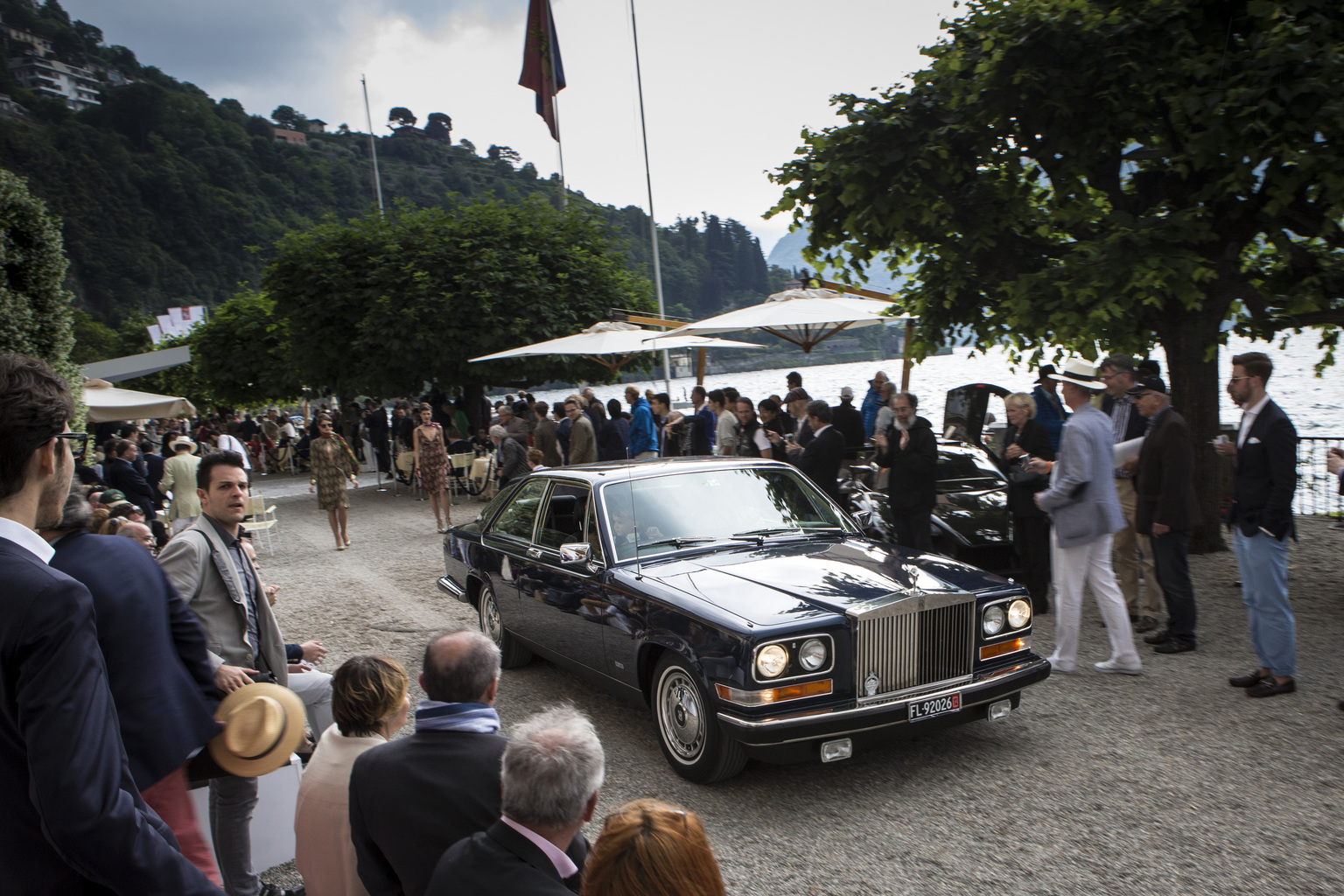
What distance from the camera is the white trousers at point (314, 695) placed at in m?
4.39

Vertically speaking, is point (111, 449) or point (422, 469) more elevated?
point (111, 449)

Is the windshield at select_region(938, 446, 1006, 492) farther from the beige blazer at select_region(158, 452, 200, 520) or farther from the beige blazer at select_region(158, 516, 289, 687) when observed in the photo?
the beige blazer at select_region(158, 452, 200, 520)

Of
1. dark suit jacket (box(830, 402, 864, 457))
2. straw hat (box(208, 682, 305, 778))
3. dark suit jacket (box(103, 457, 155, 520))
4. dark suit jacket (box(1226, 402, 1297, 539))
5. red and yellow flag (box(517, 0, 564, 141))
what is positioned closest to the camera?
straw hat (box(208, 682, 305, 778))

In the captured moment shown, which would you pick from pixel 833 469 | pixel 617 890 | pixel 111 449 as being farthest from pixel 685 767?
pixel 111 449

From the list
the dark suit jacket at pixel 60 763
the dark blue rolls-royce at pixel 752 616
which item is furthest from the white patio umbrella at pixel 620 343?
the dark suit jacket at pixel 60 763

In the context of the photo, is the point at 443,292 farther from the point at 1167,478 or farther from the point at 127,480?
the point at 1167,478

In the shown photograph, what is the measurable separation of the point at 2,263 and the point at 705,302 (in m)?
67.9

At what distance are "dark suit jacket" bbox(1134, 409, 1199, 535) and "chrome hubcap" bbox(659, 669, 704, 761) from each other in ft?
12.2

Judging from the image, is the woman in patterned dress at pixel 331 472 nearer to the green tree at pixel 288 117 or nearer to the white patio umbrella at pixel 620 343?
the white patio umbrella at pixel 620 343

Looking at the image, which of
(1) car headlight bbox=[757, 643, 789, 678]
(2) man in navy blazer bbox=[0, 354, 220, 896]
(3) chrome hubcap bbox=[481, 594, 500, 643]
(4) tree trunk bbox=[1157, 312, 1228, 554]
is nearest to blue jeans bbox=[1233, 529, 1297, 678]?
(1) car headlight bbox=[757, 643, 789, 678]

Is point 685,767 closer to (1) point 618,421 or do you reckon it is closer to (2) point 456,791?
(2) point 456,791

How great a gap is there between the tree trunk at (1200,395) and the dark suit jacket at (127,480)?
1211 cm

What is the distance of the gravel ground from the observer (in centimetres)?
374

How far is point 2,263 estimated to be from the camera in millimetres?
12055
